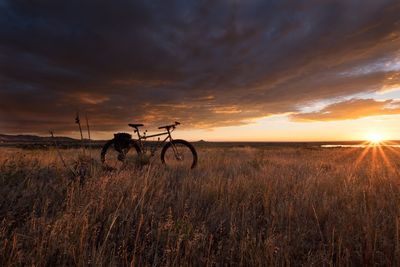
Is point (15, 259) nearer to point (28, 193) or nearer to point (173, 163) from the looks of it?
point (28, 193)

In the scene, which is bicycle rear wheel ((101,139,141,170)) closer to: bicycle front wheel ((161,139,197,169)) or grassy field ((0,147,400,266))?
bicycle front wheel ((161,139,197,169))

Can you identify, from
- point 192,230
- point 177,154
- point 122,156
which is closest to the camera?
point 192,230

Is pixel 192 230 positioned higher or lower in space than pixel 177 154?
lower

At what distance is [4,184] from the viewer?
16.7 ft

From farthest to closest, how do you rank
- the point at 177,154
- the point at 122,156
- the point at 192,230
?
1. the point at 177,154
2. the point at 122,156
3. the point at 192,230

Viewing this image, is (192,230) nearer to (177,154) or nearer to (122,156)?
(122,156)

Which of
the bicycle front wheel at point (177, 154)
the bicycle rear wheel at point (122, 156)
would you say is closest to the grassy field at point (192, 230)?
the bicycle rear wheel at point (122, 156)

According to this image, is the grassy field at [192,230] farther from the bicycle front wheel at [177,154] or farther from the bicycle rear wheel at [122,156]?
the bicycle front wheel at [177,154]

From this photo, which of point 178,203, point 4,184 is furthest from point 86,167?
point 178,203

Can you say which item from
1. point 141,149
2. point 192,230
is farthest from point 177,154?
point 192,230

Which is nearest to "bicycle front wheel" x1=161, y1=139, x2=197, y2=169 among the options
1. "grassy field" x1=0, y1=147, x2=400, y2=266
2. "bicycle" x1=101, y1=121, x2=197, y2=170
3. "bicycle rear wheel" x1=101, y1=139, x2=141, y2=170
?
"bicycle" x1=101, y1=121, x2=197, y2=170

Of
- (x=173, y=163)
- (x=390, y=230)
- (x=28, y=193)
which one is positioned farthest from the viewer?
(x=173, y=163)

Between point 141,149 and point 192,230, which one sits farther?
point 141,149

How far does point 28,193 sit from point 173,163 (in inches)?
241
